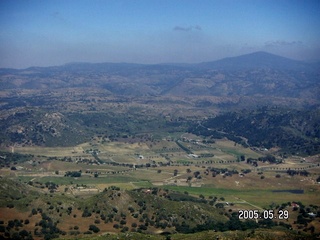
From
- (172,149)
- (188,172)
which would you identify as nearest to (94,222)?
(188,172)


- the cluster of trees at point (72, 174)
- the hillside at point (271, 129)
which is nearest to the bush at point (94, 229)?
the cluster of trees at point (72, 174)

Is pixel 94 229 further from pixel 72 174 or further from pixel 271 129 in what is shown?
pixel 271 129
